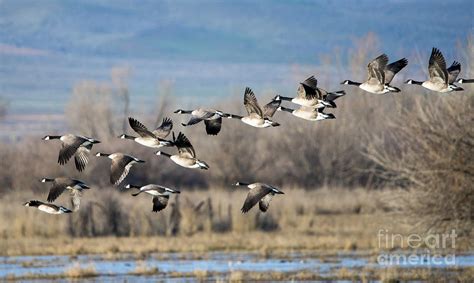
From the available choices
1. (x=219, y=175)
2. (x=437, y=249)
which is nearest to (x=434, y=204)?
(x=437, y=249)

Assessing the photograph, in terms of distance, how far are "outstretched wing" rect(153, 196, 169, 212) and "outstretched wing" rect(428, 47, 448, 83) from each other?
2.87 metres

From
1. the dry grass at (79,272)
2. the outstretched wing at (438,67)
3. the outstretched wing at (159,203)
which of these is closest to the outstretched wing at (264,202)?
the outstretched wing at (159,203)

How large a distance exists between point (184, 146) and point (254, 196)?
829 mm

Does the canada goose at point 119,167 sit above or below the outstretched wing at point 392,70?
below

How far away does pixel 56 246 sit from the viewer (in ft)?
101

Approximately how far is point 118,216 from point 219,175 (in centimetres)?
2220

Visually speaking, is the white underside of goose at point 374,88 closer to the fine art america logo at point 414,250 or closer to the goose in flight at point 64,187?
the goose in flight at point 64,187

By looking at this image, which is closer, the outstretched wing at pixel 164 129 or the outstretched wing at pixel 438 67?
the outstretched wing at pixel 438 67

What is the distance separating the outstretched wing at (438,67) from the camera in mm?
10758

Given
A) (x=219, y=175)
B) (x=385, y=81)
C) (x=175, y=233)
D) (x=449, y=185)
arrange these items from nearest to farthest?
(x=385, y=81)
(x=449, y=185)
(x=175, y=233)
(x=219, y=175)

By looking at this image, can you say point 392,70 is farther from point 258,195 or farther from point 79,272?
point 79,272

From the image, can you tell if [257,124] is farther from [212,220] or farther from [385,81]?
[212,220]

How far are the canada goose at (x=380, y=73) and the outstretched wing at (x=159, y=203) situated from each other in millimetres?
2239

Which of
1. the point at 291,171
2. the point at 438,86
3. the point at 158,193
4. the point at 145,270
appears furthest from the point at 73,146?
the point at 291,171
